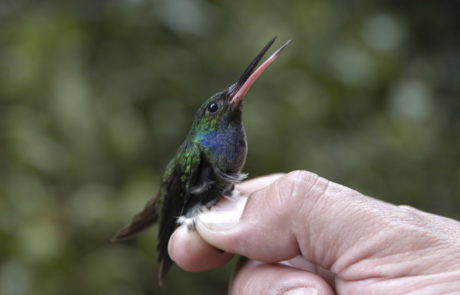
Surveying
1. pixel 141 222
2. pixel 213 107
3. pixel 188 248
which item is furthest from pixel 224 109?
pixel 141 222

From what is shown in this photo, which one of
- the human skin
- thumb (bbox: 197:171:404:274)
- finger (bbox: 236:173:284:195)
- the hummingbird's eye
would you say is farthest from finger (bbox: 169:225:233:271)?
the hummingbird's eye

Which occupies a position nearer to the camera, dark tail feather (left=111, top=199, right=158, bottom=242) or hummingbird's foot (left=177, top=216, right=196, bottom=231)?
hummingbird's foot (left=177, top=216, right=196, bottom=231)

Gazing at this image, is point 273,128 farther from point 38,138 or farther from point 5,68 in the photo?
point 5,68

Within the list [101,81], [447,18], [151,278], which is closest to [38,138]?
[101,81]

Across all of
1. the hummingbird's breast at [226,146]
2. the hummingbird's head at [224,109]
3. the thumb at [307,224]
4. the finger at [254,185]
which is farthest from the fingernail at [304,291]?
the hummingbird's head at [224,109]

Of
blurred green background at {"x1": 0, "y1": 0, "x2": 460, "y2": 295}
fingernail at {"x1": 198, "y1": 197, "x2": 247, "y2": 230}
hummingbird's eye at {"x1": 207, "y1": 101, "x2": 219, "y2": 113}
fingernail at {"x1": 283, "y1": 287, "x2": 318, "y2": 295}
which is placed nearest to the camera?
fingernail at {"x1": 283, "y1": 287, "x2": 318, "y2": 295}

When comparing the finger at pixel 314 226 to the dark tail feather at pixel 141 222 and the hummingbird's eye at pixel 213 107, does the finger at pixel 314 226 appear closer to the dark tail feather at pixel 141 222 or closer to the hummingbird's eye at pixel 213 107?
the hummingbird's eye at pixel 213 107

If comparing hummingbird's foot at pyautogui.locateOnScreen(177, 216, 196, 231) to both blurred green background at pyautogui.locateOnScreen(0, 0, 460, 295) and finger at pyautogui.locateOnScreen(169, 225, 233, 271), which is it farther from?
blurred green background at pyautogui.locateOnScreen(0, 0, 460, 295)
